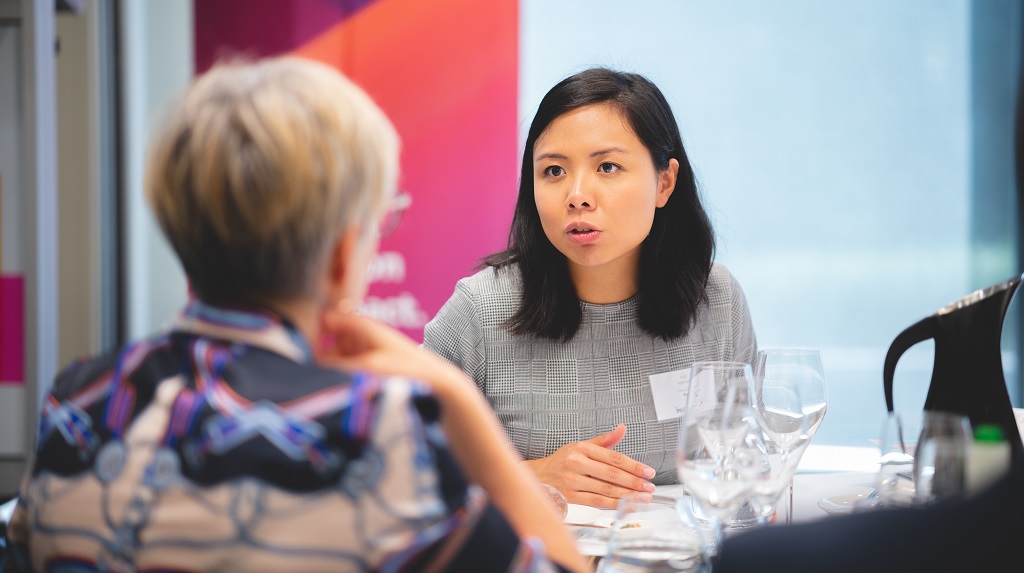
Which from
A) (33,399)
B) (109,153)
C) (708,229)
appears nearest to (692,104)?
(708,229)

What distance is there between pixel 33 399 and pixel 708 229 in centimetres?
183

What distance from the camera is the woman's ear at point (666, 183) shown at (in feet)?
7.08

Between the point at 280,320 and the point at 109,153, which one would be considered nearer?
the point at 280,320

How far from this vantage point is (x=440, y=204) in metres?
4.06

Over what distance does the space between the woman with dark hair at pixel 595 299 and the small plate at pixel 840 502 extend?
1.46 feet

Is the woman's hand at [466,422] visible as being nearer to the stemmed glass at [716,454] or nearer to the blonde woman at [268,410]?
the blonde woman at [268,410]

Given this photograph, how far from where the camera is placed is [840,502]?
149 cm

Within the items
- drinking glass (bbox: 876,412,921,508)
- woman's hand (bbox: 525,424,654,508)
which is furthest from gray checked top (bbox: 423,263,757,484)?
drinking glass (bbox: 876,412,921,508)

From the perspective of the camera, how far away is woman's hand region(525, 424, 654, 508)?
1566mm

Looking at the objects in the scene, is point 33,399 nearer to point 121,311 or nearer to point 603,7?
point 121,311

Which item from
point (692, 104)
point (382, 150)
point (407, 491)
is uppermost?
point (692, 104)

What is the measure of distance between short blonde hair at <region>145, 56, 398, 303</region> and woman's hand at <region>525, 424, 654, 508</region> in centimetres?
90

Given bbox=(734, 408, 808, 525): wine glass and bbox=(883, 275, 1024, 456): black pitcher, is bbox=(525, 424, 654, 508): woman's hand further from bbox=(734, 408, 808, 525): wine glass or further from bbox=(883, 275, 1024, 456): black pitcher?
bbox=(883, 275, 1024, 456): black pitcher

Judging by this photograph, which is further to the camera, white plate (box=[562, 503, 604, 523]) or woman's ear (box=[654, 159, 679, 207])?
woman's ear (box=[654, 159, 679, 207])
